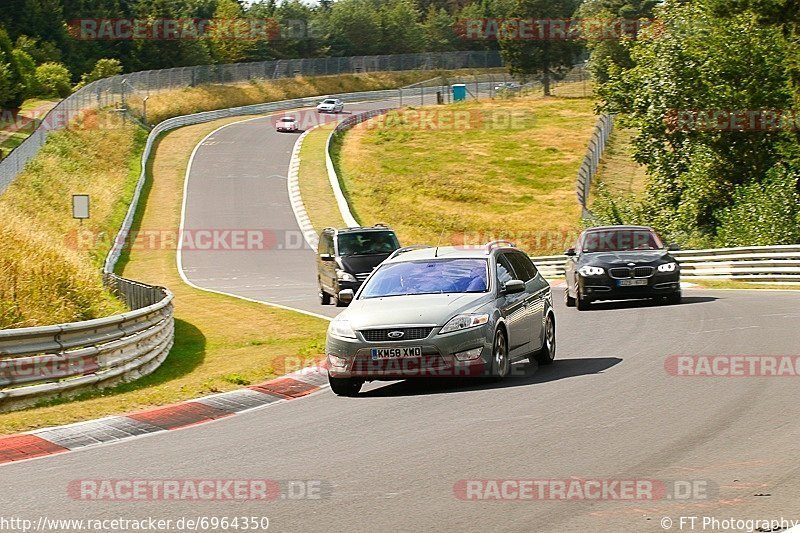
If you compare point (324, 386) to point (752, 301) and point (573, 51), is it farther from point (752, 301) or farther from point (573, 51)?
point (573, 51)

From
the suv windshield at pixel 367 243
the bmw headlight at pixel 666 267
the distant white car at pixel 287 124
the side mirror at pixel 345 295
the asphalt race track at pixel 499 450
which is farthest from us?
the distant white car at pixel 287 124

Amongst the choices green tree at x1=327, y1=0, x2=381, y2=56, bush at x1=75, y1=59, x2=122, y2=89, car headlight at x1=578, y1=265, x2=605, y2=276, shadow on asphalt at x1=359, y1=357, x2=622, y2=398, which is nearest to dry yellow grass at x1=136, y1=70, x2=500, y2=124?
bush at x1=75, y1=59, x2=122, y2=89

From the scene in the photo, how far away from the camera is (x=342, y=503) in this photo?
783 cm

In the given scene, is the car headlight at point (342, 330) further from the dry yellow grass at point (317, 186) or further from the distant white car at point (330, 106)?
the distant white car at point (330, 106)

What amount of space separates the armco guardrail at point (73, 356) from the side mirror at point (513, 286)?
203 inches

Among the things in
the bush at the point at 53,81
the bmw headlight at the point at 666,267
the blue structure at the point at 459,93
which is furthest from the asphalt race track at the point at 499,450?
the blue structure at the point at 459,93

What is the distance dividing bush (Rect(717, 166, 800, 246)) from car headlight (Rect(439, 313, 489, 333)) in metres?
26.2

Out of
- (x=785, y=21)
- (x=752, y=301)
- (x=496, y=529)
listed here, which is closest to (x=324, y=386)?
(x=496, y=529)

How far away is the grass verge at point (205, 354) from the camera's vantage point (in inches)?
520

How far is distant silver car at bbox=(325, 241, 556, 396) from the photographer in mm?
13156

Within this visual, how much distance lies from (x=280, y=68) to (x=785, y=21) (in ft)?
264

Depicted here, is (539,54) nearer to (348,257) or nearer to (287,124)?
(287,124)

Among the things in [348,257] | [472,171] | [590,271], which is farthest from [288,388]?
[472,171]

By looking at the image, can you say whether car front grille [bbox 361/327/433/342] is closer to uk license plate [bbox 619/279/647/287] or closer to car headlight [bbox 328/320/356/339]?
car headlight [bbox 328/320/356/339]
